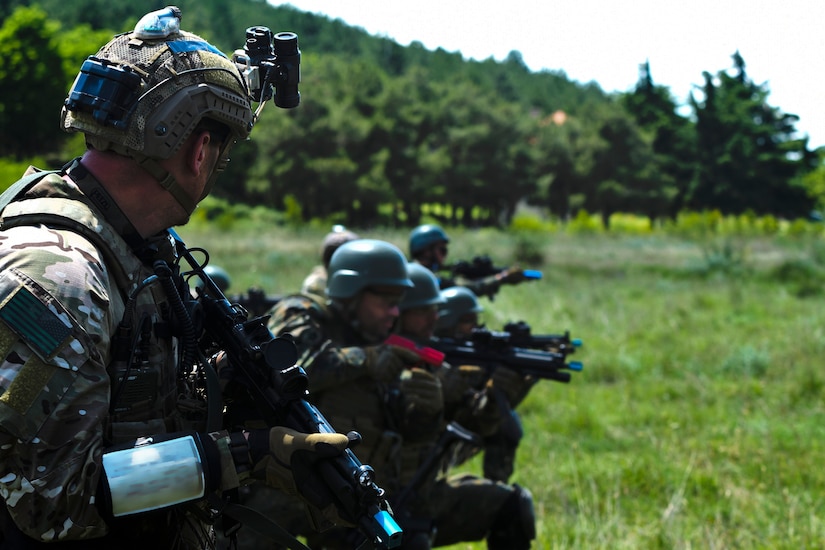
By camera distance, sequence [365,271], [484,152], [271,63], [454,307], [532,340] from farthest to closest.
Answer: [484,152], [454,307], [532,340], [365,271], [271,63]

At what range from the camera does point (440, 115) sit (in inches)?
2793

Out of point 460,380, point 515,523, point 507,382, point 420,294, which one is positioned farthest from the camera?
point 507,382

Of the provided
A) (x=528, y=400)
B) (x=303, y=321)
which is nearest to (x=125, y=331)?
(x=303, y=321)

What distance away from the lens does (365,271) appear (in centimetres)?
479

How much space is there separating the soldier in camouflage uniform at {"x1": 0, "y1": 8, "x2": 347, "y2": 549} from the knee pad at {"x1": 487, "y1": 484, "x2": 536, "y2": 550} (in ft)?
9.15

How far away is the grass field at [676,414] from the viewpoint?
229 inches

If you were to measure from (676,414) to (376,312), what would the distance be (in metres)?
5.75

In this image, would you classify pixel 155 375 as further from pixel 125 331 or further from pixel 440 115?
pixel 440 115

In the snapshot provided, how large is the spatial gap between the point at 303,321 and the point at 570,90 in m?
132

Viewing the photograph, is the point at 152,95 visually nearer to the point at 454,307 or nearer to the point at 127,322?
the point at 127,322

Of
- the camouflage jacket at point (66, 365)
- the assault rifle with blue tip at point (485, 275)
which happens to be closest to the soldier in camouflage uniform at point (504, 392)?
the assault rifle with blue tip at point (485, 275)

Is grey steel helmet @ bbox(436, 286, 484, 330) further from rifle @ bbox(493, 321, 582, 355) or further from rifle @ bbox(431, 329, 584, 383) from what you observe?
rifle @ bbox(431, 329, 584, 383)

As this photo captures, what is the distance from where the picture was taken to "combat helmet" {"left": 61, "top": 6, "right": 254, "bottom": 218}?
229cm

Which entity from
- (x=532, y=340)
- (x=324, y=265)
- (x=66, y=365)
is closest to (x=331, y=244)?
(x=324, y=265)
